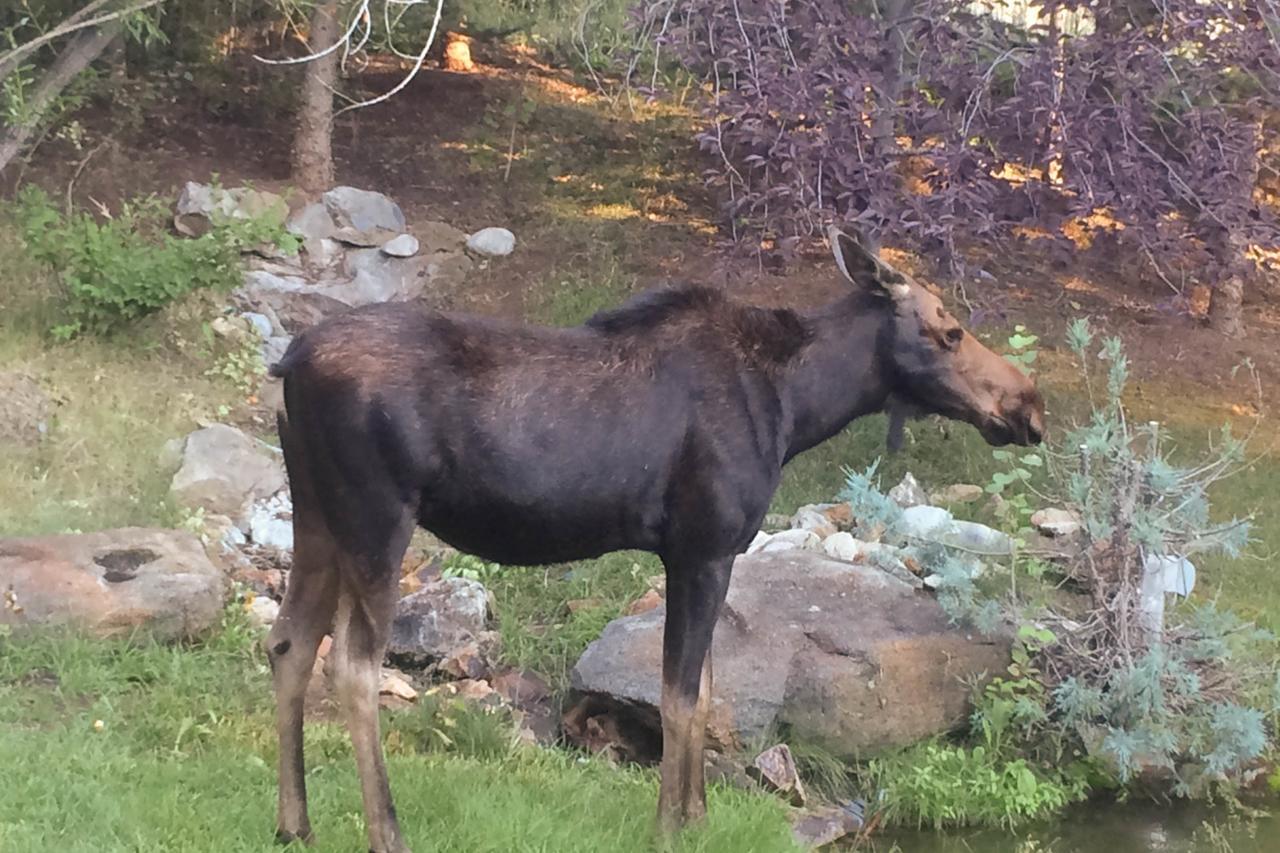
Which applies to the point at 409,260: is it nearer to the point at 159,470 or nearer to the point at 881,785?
the point at 159,470

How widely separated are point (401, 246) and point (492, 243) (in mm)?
906

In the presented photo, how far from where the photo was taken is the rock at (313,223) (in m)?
12.7

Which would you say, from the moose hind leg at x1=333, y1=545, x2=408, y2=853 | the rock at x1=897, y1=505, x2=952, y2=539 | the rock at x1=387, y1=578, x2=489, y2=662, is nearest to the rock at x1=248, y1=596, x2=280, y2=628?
the rock at x1=387, y1=578, x2=489, y2=662

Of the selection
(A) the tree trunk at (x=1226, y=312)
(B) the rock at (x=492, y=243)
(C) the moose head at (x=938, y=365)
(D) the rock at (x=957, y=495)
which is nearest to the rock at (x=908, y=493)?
(D) the rock at (x=957, y=495)

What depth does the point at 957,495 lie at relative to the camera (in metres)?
9.09

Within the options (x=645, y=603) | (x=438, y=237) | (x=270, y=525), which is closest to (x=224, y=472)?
(x=270, y=525)

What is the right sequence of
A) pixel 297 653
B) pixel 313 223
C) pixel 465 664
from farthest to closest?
1. pixel 313 223
2. pixel 465 664
3. pixel 297 653

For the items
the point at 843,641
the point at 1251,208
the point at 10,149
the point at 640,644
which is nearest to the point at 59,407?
the point at 10,149

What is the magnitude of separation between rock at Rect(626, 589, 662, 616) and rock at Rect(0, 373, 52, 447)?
400 cm

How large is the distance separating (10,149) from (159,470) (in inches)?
161

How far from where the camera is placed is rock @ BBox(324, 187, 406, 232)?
42.4 ft

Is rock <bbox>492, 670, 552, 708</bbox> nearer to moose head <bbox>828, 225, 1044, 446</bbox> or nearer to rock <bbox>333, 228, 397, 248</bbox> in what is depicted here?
moose head <bbox>828, 225, 1044, 446</bbox>

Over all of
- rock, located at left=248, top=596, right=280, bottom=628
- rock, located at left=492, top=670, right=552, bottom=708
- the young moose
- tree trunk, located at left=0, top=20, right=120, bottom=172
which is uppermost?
the young moose

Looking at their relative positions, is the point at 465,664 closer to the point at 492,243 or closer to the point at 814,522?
the point at 814,522
